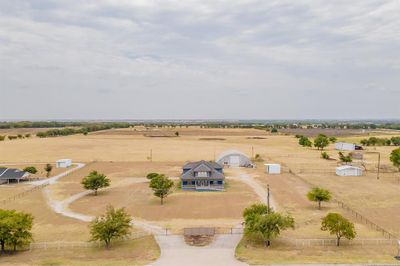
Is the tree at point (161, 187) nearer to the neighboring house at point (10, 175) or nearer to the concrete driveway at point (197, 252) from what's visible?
the concrete driveway at point (197, 252)

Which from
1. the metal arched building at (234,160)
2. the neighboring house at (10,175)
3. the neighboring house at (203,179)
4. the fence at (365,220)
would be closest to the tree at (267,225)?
the fence at (365,220)

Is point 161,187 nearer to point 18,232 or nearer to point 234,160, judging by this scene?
point 18,232

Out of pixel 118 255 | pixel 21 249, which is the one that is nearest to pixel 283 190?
pixel 118 255

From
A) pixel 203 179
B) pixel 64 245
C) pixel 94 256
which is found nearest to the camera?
pixel 94 256

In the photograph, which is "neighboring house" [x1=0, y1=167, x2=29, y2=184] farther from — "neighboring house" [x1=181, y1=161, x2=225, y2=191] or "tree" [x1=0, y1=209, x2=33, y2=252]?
"tree" [x1=0, y1=209, x2=33, y2=252]

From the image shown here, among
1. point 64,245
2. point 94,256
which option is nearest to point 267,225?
point 94,256

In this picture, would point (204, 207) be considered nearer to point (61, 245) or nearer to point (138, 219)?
point (138, 219)
